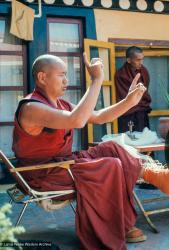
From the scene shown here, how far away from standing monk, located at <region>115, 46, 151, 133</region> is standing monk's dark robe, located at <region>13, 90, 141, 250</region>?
333 centimetres

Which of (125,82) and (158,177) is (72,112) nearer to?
(158,177)

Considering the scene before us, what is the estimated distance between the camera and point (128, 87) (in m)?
7.00

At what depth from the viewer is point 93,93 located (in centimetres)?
318

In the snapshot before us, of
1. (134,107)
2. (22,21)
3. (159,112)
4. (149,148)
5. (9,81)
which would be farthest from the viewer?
(159,112)

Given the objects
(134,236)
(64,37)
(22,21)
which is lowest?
(134,236)

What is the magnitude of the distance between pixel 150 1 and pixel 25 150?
4571 mm

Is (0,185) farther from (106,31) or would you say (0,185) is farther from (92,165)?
(92,165)

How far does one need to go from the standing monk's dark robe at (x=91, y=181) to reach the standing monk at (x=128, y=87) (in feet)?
10.9

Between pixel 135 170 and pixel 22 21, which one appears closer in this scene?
pixel 135 170

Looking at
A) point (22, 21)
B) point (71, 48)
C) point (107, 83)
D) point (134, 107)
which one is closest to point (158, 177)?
point (134, 107)

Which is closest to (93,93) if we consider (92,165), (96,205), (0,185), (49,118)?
(49,118)

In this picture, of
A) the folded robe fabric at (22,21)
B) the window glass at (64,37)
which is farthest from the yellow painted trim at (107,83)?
the folded robe fabric at (22,21)

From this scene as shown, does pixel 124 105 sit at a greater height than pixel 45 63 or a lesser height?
lesser

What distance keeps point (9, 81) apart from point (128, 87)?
69.7 inches
